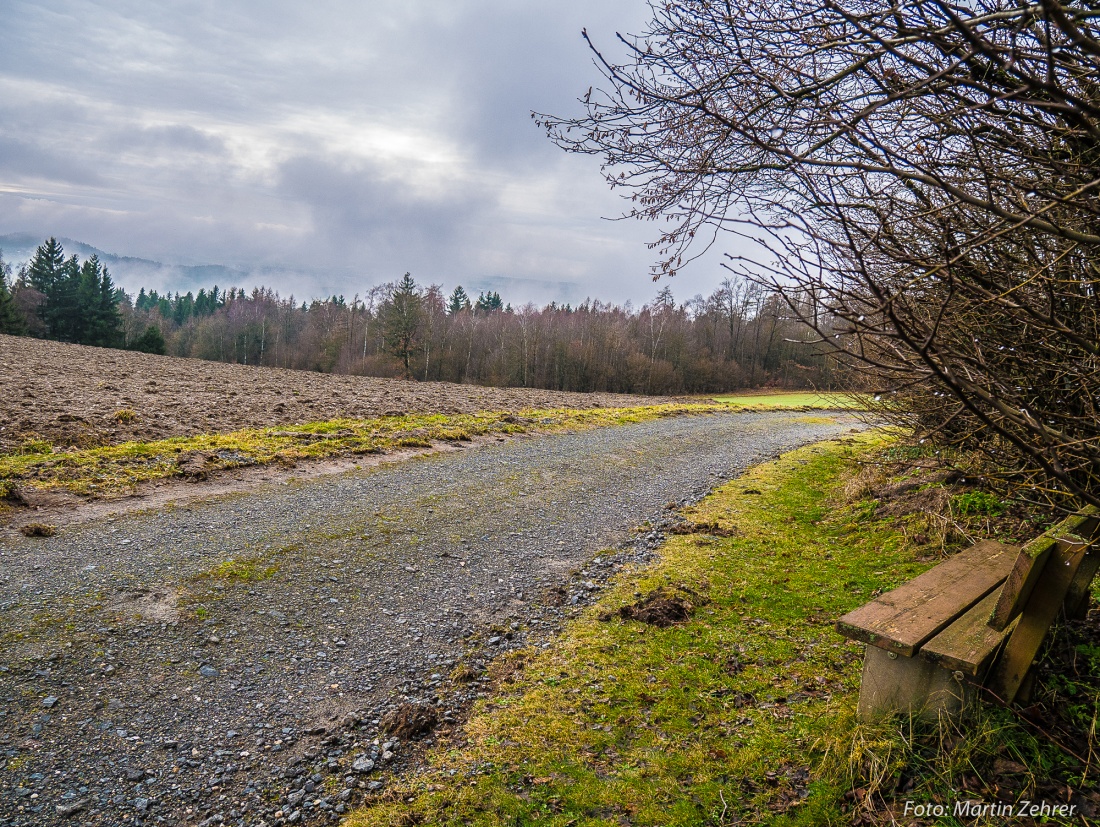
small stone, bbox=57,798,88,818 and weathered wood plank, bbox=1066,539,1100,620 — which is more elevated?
weathered wood plank, bbox=1066,539,1100,620

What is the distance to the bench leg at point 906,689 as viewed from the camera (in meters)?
3.14

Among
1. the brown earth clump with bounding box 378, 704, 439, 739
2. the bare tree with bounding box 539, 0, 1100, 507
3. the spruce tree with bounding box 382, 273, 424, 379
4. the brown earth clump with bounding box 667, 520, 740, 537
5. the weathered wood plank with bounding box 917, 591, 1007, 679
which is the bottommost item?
the brown earth clump with bounding box 378, 704, 439, 739

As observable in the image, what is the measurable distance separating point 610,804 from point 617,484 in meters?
8.88

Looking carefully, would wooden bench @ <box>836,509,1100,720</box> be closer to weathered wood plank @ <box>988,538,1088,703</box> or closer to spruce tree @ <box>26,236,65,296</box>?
weathered wood plank @ <box>988,538,1088,703</box>

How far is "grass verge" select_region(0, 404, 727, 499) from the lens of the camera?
8.81 meters

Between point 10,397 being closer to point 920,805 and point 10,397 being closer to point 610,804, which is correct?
point 610,804

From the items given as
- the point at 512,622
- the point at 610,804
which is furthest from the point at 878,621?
the point at 512,622

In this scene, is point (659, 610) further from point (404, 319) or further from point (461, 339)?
point (461, 339)

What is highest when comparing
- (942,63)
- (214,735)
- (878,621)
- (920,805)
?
(942,63)

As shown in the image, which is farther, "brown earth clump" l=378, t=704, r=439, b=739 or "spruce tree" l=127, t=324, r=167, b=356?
"spruce tree" l=127, t=324, r=167, b=356

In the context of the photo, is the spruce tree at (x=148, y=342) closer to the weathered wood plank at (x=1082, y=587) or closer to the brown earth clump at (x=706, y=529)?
the brown earth clump at (x=706, y=529)

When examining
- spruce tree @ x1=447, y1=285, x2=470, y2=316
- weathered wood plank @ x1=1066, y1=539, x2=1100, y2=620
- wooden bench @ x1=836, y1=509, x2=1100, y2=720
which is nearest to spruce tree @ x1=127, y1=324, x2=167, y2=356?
spruce tree @ x1=447, y1=285, x2=470, y2=316

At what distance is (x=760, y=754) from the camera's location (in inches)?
139

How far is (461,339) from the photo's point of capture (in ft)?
196
